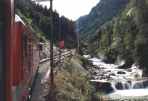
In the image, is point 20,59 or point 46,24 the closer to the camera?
point 20,59

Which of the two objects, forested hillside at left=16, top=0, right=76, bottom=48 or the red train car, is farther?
forested hillside at left=16, top=0, right=76, bottom=48

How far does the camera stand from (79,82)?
93.0ft

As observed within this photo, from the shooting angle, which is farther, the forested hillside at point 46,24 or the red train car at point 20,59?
the forested hillside at point 46,24

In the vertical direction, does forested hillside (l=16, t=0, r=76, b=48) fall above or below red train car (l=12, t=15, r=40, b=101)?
above

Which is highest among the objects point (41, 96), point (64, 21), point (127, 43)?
point (64, 21)

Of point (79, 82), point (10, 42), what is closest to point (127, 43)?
point (79, 82)

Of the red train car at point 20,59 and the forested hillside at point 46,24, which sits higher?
the forested hillside at point 46,24

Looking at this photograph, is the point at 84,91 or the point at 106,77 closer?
the point at 84,91

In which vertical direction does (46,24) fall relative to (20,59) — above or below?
above

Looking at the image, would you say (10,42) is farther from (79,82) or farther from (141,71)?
(141,71)

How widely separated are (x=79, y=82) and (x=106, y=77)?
31.5m

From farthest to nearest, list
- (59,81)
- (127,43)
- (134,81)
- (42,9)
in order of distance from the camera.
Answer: (42,9)
(127,43)
(134,81)
(59,81)

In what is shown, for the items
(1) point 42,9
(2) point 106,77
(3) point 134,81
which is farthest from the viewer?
(1) point 42,9

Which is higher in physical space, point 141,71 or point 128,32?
point 128,32
